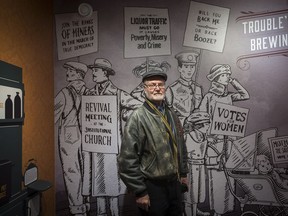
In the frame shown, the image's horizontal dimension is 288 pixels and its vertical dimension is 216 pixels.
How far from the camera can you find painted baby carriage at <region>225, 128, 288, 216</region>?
219cm

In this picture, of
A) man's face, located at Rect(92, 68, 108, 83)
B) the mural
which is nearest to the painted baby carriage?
the mural

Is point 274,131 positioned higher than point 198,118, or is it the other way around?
point 198,118

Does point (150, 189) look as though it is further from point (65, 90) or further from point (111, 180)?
point (65, 90)

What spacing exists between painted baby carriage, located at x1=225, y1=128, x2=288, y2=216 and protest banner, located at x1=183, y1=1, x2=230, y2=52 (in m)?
0.92

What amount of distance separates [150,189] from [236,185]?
953 millimetres

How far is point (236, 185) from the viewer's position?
2225mm

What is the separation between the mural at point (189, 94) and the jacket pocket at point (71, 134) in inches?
0.4

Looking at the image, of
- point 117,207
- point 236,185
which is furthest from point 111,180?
point 236,185

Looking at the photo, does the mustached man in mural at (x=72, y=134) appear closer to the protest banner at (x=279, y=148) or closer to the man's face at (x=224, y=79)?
the man's face at (x=224, y=79)

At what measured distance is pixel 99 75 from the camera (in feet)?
7.62

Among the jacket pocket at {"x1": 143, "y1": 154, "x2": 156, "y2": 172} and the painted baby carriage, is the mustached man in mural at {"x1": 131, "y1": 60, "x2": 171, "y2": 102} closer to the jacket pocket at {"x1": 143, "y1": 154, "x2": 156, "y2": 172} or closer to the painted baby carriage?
the jacket pocket at {"x1": 143, "y1": 154, "x2": 156, "y2": 172}

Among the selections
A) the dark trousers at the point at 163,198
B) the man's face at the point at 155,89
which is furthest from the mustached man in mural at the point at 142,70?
the dark trousers at the point at 163,198

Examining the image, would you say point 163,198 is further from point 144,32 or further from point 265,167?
point 144,32

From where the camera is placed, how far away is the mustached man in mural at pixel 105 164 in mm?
2305
